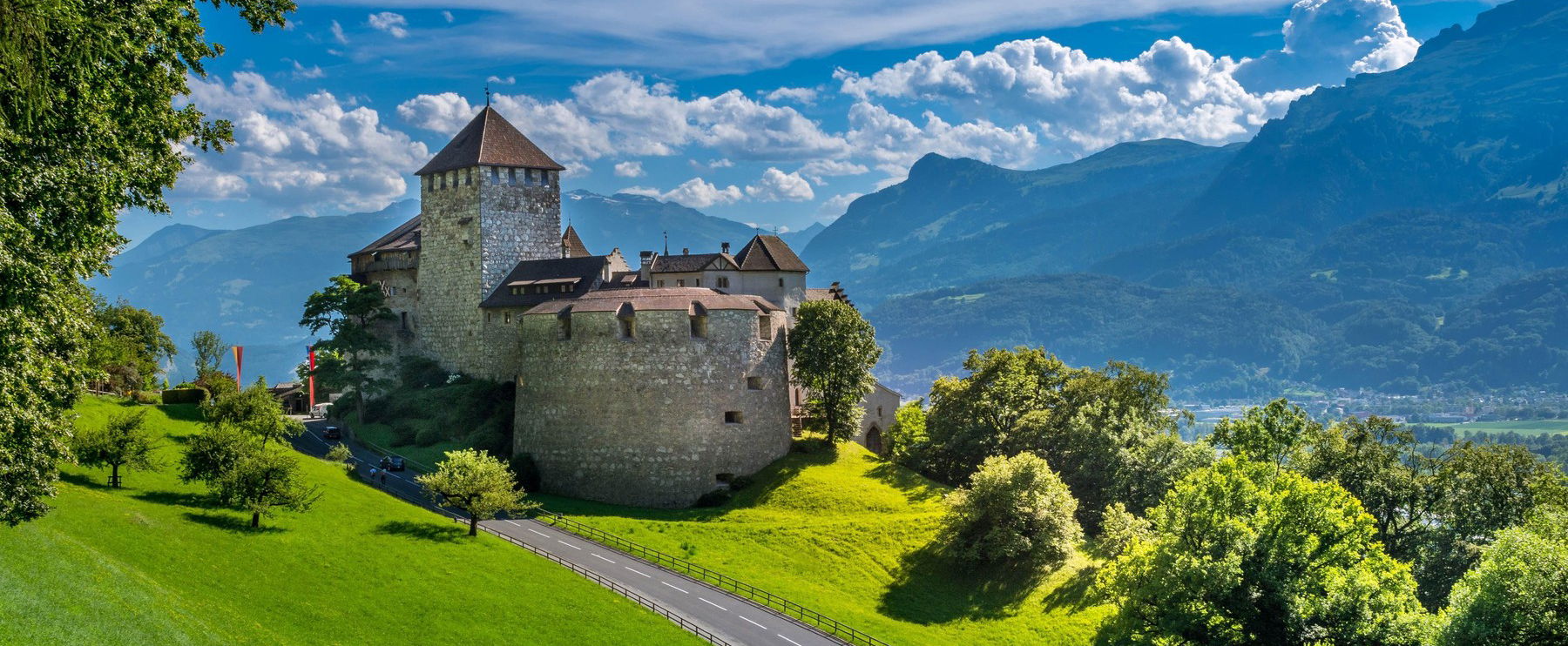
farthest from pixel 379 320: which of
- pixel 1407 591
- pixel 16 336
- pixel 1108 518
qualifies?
pixel 1407 591

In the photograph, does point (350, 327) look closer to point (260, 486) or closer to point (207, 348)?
point (207, 348)

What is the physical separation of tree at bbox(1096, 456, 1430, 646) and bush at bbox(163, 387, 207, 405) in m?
59.8

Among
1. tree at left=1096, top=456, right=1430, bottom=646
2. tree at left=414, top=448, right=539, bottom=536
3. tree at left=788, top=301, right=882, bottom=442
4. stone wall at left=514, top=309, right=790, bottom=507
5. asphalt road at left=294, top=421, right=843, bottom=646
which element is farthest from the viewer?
tree at left=788, top=301, right=882, bottom=442

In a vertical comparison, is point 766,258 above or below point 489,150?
below

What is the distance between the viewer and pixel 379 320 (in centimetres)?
9244

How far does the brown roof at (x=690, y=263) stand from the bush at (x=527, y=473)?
19.3 m

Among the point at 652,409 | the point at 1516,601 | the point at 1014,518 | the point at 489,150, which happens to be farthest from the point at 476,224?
the point at 1516,601

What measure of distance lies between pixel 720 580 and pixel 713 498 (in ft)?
44.9

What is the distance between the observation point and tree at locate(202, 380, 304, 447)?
58.0 m

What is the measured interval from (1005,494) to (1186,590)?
17120 millimetres

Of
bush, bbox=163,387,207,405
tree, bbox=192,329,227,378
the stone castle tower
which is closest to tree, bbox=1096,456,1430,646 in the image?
the stone castle tower

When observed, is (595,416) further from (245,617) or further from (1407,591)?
(1407,591)

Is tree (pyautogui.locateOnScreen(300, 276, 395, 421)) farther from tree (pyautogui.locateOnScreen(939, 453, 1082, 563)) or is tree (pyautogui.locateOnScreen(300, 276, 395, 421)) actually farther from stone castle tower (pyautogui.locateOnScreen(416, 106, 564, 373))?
tree (pyautogui.locateOnScreen(939, 453, 1082, 563))

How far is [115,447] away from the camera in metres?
49.9
